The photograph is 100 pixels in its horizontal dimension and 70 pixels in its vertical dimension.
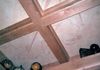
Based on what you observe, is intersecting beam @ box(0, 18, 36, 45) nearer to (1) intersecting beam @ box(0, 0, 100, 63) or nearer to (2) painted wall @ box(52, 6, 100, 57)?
(1) intersecting beam @ box(0, 0, 100, 63)

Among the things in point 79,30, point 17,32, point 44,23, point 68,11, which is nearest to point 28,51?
point 17,32

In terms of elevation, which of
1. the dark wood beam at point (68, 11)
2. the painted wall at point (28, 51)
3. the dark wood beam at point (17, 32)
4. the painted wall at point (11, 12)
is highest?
the painted wall at point (11, 12)

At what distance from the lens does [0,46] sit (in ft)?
8.88

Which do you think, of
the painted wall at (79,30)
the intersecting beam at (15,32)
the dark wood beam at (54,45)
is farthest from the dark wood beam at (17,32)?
the painted wall at (79,30)

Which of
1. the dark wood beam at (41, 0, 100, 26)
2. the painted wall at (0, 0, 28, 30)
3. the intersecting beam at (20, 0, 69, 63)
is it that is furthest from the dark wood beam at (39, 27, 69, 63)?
the painted wall at (0, 0, 28, 30)

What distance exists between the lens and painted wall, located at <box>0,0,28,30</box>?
2287mm

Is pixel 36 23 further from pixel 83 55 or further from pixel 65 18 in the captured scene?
pixel 83 55

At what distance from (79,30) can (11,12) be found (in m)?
0.83

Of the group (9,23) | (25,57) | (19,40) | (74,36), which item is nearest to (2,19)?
(9,23)

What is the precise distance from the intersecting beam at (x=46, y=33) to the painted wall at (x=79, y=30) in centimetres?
10

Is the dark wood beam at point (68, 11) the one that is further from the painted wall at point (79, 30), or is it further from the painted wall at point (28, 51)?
the painted wall at point (28, 51)

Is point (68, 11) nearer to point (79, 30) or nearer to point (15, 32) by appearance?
point (79, 30)

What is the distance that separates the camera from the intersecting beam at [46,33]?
2150mm

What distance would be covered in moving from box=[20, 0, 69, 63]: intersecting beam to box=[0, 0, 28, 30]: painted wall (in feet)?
0.50
